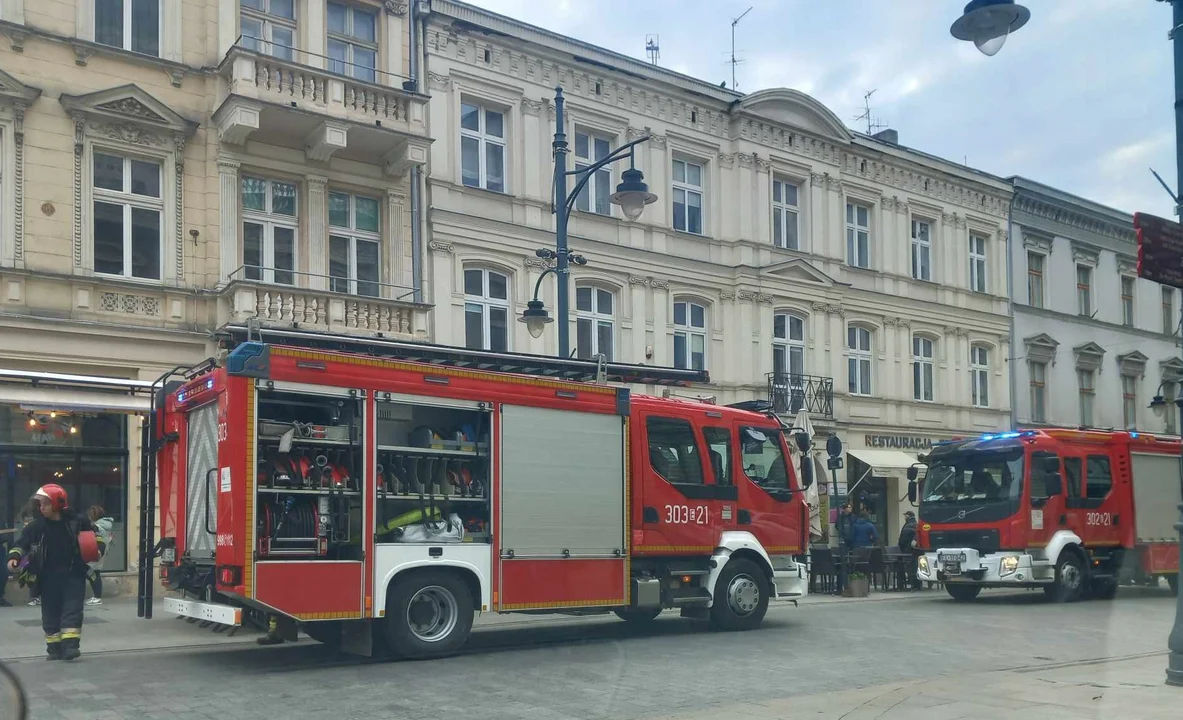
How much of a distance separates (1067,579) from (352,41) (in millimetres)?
15007

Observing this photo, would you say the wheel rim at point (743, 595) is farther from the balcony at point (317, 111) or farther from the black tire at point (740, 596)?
the balcony at point (317, 111)

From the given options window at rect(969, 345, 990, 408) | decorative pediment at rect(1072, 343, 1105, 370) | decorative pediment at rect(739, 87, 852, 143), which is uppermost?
decorative pediment at rect(739, 87, 852, 143)

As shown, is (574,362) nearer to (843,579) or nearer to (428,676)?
(428,676)

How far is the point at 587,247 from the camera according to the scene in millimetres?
24922

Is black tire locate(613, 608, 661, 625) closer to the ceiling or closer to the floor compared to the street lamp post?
closer to the floor

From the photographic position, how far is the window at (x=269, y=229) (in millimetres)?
19766

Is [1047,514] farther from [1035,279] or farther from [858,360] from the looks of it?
[1035,279]

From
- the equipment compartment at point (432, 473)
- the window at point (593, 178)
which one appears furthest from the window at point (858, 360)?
the equipment compartment at point (432, 473)

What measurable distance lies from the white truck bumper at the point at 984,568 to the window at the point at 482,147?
1083cm

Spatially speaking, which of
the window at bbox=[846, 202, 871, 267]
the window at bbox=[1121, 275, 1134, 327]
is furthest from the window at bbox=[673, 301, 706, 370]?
the window at bbox=[1121, 275, 1134, 327]

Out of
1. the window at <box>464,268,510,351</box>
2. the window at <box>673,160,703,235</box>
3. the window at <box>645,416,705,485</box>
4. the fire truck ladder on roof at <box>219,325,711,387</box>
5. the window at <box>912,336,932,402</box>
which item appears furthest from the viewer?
the window at <box>912,336,932,402</box>

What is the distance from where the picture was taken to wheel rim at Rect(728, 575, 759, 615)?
14316mm

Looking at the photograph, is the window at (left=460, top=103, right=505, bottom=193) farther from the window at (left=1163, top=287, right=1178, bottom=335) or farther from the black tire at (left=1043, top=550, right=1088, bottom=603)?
the window at (left=1163, top=287, right=1178, bottom=335)

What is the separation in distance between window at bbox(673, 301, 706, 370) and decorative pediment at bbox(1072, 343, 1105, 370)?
15.9 meters
